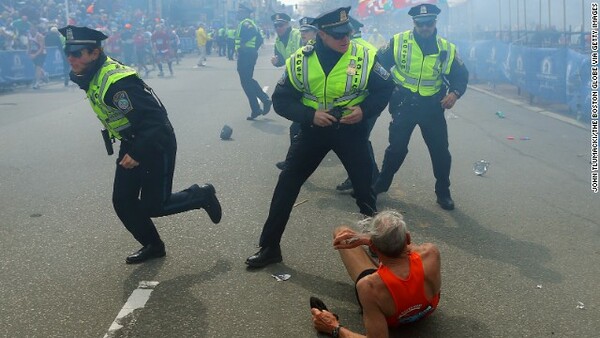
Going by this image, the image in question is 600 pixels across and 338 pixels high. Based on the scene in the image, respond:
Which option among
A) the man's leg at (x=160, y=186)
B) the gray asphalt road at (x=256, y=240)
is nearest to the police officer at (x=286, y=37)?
the gray asphalt road at (x=256, y=240)

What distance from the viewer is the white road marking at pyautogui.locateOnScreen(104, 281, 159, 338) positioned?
4.04m

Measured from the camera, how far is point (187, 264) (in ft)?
16.7

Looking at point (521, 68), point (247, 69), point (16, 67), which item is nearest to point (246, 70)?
point (247, 69)

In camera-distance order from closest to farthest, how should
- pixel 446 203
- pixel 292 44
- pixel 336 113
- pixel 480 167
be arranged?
1. pixel 336 113
2. pixel 446 203
3. pixel 480 167
4. pixel 292 44

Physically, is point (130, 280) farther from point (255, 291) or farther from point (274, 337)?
point (274, 337)

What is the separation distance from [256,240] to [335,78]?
1.63m

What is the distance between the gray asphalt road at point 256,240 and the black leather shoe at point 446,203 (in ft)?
0.47

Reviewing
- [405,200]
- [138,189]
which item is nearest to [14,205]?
[138,189]

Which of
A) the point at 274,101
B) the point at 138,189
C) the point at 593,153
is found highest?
the point at 274,101

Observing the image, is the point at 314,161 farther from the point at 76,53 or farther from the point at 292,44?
the point at 292,44

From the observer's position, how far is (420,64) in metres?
6.58

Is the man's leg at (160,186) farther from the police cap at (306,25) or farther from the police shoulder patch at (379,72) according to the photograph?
the police cap at (306,25)

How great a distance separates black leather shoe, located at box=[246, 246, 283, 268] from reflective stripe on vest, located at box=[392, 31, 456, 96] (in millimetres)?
2421

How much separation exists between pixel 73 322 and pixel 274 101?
2.01 m
